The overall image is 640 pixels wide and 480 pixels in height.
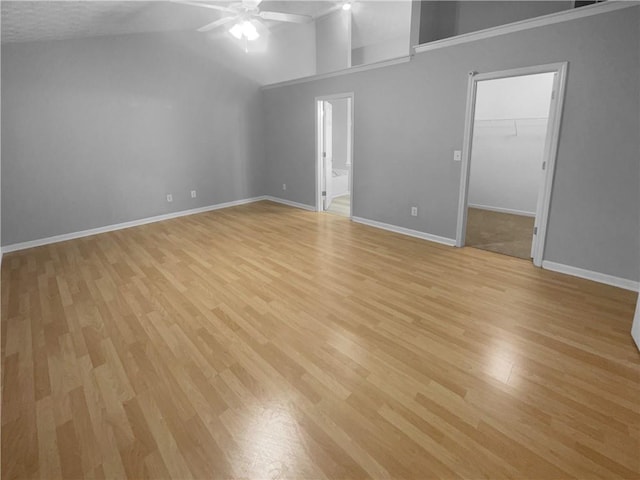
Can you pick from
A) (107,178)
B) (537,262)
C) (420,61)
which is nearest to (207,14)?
(107,178)

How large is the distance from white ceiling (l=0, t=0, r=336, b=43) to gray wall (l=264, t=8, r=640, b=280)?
6.87 ft

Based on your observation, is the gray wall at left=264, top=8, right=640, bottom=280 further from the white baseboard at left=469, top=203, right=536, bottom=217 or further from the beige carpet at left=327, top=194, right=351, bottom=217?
the white baseboard at left=469, top=203, right=536, bottom=217

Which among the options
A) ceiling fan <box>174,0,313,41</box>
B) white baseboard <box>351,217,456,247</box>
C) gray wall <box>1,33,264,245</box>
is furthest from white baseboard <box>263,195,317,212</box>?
ceiling fan <box>174,0,313,41</box>

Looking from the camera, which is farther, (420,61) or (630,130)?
(420,61)

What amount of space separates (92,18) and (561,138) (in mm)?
5114

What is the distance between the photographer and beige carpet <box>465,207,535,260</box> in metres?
4.06

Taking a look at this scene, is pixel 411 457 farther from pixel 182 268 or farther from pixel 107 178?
pixel 107 178

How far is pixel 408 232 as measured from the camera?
15.2 ft

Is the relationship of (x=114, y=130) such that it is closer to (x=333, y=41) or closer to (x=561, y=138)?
(x=333, y=41)

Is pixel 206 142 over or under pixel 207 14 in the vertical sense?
under

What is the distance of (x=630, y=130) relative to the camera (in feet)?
9.16

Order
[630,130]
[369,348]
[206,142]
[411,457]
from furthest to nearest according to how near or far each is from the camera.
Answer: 1. [206,142]
2. [630,130]
3. [369,348]
4. [411,457]

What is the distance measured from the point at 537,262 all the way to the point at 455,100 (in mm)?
2071

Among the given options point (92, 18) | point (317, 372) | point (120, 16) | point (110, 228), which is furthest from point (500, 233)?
point (110, 228)
